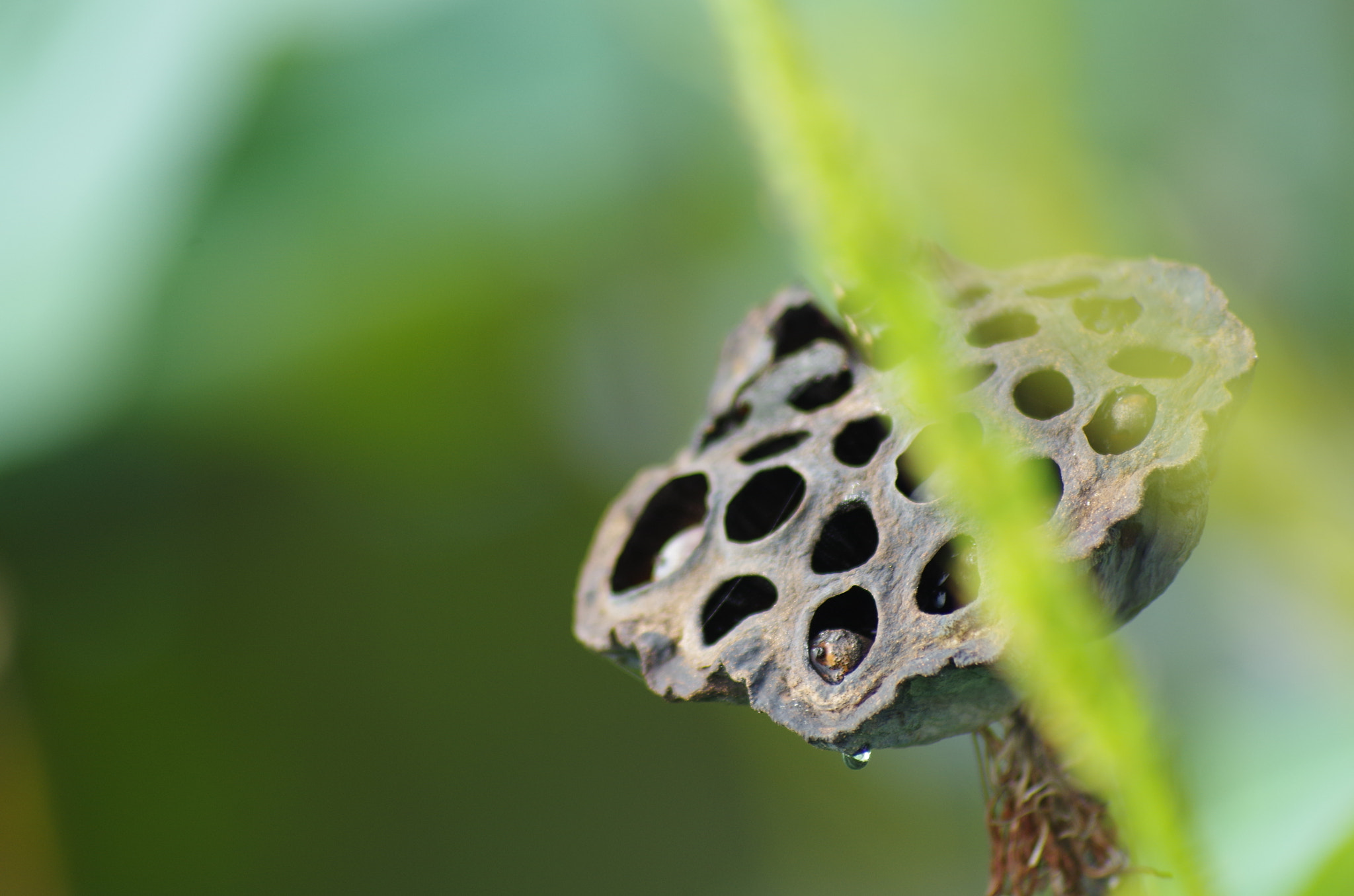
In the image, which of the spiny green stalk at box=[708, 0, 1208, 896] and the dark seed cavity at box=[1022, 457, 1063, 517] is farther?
the dark seed cavity at box=[1022, 457, 1063, 517]

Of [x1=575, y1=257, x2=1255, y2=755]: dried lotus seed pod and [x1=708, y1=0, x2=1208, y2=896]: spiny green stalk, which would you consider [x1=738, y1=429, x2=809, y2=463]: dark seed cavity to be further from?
[x1=708, y1=0, x2=1208, y2=896]: spiny green stalk

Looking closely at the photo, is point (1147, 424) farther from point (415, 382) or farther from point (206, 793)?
point (206, 793)

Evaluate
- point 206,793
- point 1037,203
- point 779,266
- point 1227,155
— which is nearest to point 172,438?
point 206,793

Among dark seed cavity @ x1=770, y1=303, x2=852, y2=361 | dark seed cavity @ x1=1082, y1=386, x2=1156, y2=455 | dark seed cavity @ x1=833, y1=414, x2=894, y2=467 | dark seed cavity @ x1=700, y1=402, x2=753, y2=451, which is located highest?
dark seed cavity @ x1=770, y1=303, x2=852, y2=361

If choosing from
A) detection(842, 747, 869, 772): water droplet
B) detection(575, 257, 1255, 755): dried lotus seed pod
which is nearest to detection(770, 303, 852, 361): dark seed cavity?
detection(575, 257, 1255, 755): dried lotus seed pod

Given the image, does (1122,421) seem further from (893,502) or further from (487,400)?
(487,400)

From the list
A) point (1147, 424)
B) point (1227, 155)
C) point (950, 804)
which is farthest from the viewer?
point (950, 804)

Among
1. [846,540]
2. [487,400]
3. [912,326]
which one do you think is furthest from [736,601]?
[487,400]
